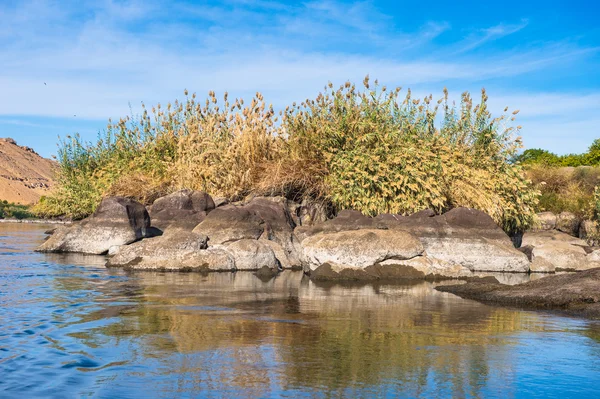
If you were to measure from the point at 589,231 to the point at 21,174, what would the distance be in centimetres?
11493

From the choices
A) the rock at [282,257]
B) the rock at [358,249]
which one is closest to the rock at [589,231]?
the rock at [358,249]

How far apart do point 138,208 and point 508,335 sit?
45.2 feet

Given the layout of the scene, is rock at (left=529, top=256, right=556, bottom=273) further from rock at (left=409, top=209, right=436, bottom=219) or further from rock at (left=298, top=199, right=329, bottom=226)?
rock at (left=298, top=199, right=329, bottom=226)

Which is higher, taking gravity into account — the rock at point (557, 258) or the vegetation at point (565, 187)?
the vegetation at point (565, 187)

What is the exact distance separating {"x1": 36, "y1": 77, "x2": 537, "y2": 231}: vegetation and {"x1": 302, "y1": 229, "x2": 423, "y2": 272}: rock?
431 centimetres

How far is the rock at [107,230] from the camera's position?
2008cm

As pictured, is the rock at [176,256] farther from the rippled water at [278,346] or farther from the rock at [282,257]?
the rippled water at [278,346]

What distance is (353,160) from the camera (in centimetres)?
2180

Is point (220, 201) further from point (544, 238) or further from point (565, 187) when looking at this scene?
point (565, 187)

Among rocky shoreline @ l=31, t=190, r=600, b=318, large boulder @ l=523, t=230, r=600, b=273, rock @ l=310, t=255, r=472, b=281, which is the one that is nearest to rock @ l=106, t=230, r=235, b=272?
rocky shoreline @ l=31, t=190, r=600, b=318

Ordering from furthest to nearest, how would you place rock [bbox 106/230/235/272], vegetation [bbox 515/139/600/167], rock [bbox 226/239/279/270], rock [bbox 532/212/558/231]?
vegetation [bbox 515/139/600/167] < rock [bbox 532/212/558/231] < rock [bbox 226/239/279/270] < rock [bbox 106/230/235/272]

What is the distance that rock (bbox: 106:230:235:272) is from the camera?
16.9 metres

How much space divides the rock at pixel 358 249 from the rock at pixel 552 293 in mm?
3336

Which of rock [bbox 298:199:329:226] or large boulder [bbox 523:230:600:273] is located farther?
rock [bbox 298:199:329:226]
